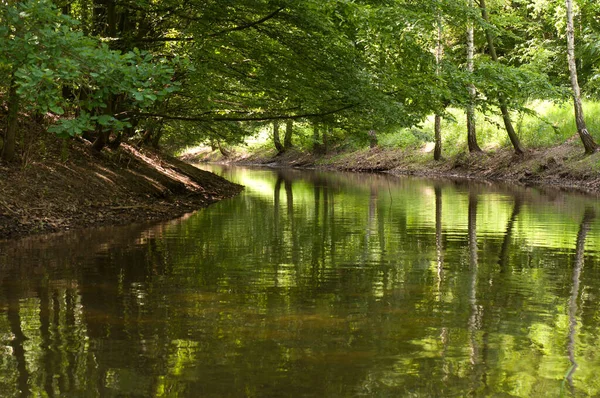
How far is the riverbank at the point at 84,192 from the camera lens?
42.6ft

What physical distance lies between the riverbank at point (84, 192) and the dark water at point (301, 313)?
40.6 inches

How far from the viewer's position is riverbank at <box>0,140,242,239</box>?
12977mm

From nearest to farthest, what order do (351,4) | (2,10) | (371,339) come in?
1. (371,339)
2. (2,10)
3. (351,4)

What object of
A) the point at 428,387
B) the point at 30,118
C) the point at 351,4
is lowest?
the point at 428,387

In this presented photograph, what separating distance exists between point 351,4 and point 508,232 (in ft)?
16.5

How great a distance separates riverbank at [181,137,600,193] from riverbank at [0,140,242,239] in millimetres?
13243

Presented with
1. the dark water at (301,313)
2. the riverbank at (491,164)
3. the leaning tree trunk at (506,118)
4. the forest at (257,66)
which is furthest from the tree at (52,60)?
the leaning tree trunk at (506,118)

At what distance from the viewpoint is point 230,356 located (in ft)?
17.7

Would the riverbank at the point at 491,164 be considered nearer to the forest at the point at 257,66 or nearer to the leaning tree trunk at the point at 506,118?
the leaning tree trunk at the point at 506,118

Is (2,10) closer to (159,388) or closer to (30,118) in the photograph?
(159,388)

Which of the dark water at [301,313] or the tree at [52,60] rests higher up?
the tree at [52,60]

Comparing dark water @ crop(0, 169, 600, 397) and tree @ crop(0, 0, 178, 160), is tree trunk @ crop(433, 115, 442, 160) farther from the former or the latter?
tree @ crop(0, 0, 178, 160)

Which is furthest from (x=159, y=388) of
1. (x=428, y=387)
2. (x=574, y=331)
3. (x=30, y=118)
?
(x=30, y=118)

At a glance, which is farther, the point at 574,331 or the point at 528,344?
the point at 574,331
